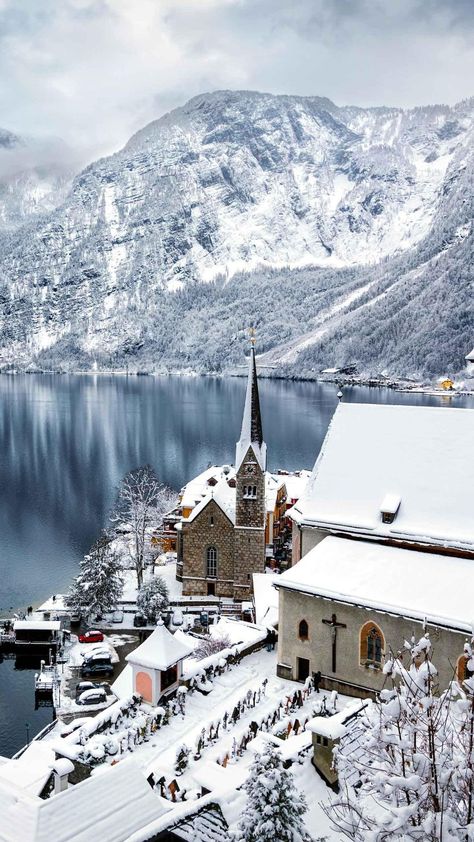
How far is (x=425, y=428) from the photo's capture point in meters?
30.2

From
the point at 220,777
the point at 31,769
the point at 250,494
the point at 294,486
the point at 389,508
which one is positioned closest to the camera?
the point at 220,777

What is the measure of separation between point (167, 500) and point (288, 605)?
50695 mm

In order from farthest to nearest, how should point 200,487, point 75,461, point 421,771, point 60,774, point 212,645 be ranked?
point 75,461 < point 200,487 < point 212,645 < point 60,774 < point 421,771

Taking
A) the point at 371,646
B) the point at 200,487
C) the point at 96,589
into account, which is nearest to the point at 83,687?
the point at 96,589

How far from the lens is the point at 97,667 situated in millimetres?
38969

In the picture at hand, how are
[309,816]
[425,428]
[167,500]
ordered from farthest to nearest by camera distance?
[167,500], [425,428], [309,816]

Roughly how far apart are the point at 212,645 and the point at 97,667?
786cm

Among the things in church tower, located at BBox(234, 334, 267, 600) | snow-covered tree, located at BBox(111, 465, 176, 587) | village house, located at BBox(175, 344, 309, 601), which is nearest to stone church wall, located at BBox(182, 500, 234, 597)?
village house, located at BBox(175, 344, 309, 601)

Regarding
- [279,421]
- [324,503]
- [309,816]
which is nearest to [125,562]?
[324,503]

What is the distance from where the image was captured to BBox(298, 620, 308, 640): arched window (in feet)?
87.5

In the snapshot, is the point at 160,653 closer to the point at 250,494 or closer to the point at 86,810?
the point at 86,810

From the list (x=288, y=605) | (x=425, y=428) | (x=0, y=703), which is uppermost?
(x=425, y=428)

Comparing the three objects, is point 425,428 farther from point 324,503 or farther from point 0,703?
point 0,703

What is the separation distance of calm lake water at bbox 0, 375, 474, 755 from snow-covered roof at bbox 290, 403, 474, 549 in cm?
1867
